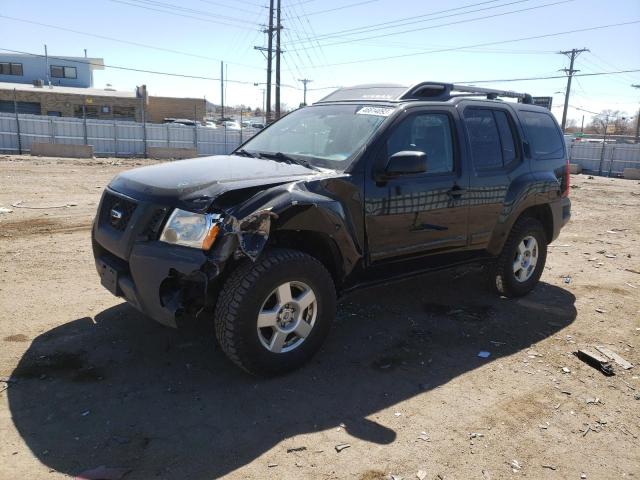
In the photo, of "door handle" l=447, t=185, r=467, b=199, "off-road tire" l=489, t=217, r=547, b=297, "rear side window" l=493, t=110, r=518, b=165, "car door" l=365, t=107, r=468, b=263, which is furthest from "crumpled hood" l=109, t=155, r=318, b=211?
"off-road tire" l=489, t=217, r=547, b=297

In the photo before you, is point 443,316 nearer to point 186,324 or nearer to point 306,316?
point 306,316

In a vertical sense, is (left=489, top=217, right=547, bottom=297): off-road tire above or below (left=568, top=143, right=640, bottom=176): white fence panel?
below

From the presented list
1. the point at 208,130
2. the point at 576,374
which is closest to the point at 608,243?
the point at 576,374

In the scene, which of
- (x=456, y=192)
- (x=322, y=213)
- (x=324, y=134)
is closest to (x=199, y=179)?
(x=322, y=213)

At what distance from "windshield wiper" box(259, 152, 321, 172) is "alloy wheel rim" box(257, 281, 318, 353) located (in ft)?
3.12

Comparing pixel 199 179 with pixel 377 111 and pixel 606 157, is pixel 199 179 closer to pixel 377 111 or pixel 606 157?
pixel 377 111

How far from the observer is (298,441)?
2.93m

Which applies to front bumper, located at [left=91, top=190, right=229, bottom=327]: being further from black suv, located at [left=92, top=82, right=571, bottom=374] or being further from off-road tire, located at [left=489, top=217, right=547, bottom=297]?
off-road tire, located at [left=489, top=217, right=547, bottom=297]

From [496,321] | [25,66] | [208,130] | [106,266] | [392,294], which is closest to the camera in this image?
[106,266]

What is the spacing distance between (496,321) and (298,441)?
8.73 ft

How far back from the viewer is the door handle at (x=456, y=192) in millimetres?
4406

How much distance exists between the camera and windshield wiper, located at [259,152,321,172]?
393cm

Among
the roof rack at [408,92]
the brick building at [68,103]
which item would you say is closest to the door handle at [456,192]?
the roof rack at [408,92]

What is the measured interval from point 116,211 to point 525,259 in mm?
4086
